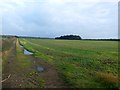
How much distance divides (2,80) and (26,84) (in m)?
2.08

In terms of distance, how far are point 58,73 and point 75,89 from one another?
6491 mm

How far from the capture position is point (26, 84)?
739 inches

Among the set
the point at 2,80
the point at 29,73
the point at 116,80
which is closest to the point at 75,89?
the point at 116,80

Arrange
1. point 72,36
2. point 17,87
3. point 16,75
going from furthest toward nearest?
1. point 72,36
2. point 16,75
3. point 17,87

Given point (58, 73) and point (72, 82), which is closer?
point (72, 82)

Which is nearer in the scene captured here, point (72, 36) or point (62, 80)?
point (62, 80)

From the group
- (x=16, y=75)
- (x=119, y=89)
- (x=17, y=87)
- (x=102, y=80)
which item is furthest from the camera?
(x=16, y=75)

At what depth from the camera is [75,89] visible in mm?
16797

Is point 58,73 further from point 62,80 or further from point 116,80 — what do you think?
point 116,80

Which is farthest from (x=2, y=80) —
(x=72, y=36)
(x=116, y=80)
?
(x=72, y=36)

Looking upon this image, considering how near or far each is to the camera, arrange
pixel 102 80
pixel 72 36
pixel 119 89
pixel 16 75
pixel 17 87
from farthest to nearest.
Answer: pixel 72 36 → pixel 16 75 → pixel 102 80 → pixel 17 87 → pixel 119 89

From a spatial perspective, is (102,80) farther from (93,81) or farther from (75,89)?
(75,89)

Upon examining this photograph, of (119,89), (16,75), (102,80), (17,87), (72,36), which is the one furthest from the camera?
(72,36)

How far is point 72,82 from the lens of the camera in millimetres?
18797
